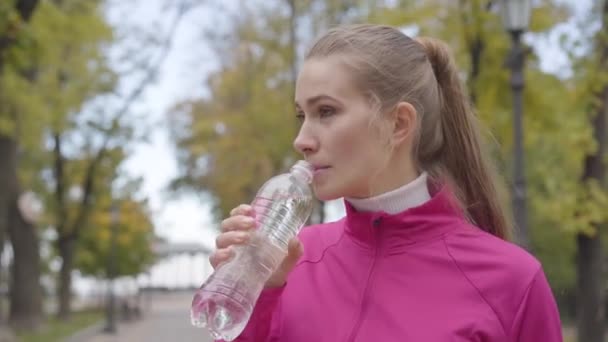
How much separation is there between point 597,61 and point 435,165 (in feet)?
46.7

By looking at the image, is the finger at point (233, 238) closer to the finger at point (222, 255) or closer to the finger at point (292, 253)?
the finger at point (222, 255)

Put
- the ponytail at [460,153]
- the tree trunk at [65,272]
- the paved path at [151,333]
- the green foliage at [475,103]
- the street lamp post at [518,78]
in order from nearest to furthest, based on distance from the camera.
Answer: the ponytail at [460,153] → the street lamp post at [518,78] → the green foliage at [475,103] → the paved path at [151,333] → the tree trunk at [65,272]

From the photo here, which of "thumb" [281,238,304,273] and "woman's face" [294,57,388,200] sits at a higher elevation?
"woman's face" [294,57,388,200]

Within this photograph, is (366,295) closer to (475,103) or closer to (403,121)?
(403,121)

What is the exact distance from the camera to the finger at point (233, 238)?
229 centimetres

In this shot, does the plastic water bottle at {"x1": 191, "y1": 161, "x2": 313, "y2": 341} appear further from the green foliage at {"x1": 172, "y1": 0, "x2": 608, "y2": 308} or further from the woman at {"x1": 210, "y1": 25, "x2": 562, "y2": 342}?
the green foliage at {"x1": 172, "y1": 0, "x2": 608, "y2": 308}

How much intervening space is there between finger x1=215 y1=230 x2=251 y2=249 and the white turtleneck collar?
1.05 feet

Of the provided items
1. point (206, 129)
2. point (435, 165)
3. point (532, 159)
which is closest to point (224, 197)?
point (206, 129)

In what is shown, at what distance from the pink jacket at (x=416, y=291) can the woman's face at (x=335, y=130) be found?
0.43 feet

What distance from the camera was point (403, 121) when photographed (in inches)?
97.1

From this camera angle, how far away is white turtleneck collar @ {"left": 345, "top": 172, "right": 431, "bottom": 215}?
248 centimetres

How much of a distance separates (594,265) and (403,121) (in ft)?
50.7

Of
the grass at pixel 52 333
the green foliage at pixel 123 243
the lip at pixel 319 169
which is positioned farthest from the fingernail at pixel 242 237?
the green foliage at pixel 123 243

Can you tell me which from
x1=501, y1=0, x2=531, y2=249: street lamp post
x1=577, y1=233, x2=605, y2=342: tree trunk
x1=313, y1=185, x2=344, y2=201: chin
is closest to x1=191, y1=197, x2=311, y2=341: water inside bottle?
x1=313, y1=185, x2=344, y2=201: chin
